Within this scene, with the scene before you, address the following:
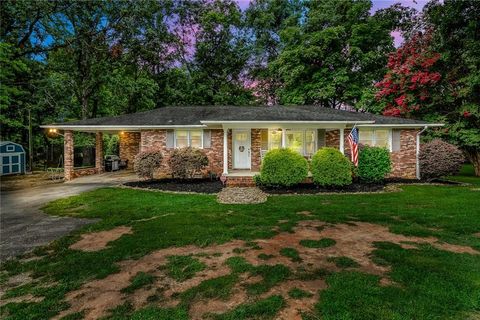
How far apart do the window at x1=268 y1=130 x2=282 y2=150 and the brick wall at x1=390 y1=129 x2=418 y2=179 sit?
602 cm

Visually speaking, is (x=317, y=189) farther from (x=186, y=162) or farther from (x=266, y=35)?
(x=266, y=35)

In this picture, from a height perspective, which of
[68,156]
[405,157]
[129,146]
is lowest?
[405,157]

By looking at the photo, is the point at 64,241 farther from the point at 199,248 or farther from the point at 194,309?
the point at 194,309

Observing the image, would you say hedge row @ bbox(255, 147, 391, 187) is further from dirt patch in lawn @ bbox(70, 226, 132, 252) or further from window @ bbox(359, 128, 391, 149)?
dirt patch in lawn @ bbox(70, 226, 132, 252)

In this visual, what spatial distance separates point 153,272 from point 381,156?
412 inches

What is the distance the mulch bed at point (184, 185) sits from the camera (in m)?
10.9

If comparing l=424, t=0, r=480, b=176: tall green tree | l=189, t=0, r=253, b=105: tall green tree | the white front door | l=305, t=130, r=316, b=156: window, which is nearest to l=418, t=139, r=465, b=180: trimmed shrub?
l=424, t=0, r=480, b=176: tall green tree

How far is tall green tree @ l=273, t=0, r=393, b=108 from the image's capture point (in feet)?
68.7

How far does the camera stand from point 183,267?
153 inches

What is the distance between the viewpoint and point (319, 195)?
9.59 metres

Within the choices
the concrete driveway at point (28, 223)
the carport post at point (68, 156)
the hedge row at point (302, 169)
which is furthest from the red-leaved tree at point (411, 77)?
the carport post at point (68, 156)

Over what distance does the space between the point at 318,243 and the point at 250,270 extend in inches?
65.8

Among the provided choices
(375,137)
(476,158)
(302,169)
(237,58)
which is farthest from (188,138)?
(476,158)

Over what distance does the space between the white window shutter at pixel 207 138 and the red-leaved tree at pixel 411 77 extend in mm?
11930
